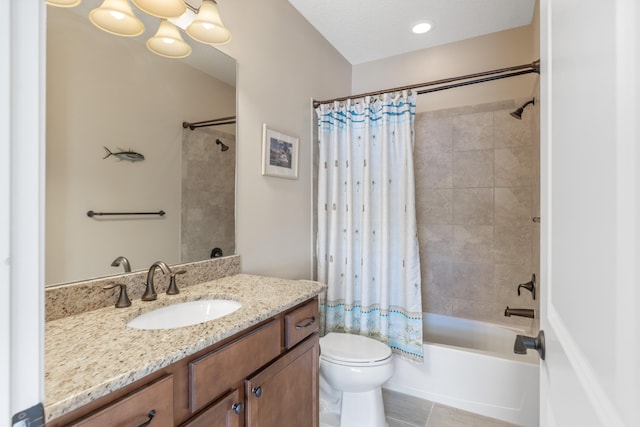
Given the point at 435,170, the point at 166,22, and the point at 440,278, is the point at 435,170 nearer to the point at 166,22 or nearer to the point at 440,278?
the point at 440,278

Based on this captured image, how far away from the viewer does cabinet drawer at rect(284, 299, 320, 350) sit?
45.9 inches

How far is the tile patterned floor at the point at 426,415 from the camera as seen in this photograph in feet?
5.95

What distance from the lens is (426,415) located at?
1.89m

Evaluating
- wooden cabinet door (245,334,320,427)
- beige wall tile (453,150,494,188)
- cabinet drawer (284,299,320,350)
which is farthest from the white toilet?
beige wall tile (453,150,494,188)

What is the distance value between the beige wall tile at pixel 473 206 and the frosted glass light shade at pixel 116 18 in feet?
7.75

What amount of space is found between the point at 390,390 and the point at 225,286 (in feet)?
4.87

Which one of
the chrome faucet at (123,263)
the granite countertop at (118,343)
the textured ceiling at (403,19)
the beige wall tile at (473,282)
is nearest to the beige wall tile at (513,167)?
the beige wall tile at (473,282)

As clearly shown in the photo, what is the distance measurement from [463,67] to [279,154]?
67.8 inches

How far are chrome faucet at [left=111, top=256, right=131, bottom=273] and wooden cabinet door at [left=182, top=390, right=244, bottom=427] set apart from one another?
626 mm
